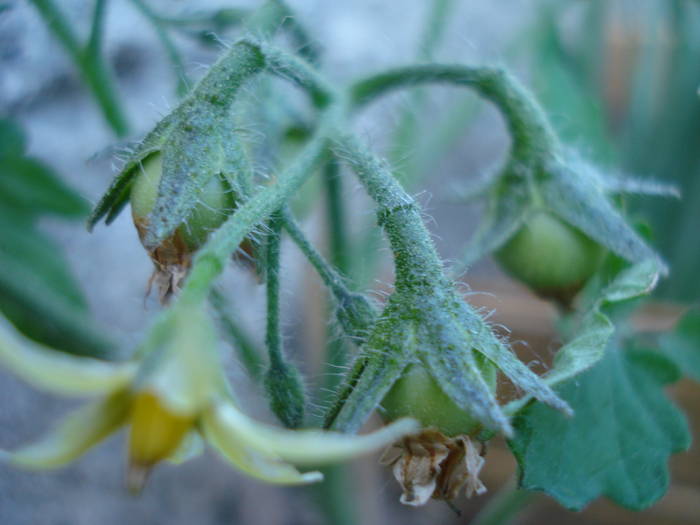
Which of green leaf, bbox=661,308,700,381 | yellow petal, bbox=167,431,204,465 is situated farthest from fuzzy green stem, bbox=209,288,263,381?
green leaf, bbox=661,308,700,381

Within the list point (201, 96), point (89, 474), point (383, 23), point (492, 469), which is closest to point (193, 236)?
point (201, 96)

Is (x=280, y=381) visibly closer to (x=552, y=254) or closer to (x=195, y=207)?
(x=195, y=207)

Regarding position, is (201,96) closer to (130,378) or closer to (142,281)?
(130,378)

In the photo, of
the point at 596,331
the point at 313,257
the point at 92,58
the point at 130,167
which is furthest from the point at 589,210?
Answer: the point at 92,58

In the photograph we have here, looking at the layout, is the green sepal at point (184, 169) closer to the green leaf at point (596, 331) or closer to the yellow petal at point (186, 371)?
the yellow petal at point (186, 371)

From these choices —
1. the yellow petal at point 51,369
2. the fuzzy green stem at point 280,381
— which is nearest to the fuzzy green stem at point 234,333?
the fuzzy green stem at point 280,381

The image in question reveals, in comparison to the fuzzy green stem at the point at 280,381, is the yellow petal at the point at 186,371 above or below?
above
